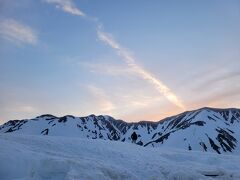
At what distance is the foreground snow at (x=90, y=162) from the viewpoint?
22.0m

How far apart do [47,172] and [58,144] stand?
9.67 meters

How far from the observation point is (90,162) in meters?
25.5

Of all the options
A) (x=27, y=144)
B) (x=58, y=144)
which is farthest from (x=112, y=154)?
(x=27, y=144)

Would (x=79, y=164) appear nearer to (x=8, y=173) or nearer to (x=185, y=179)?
(x=8, y=173)

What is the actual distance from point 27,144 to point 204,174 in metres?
13.8

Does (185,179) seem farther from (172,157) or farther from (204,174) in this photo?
(172,157)

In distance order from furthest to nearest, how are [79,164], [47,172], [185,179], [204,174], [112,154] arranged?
[112,154] → [204,174] → [185,179] → [79,164] → [47,172]

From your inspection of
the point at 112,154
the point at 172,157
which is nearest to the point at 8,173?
the point at 112,154

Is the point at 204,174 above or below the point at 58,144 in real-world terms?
below

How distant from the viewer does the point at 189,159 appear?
3591 cm

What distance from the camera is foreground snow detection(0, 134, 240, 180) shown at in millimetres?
22031

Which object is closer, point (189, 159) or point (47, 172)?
point (47, 172)

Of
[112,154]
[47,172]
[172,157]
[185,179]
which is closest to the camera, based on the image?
[47,172]

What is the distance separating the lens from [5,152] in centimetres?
2375
